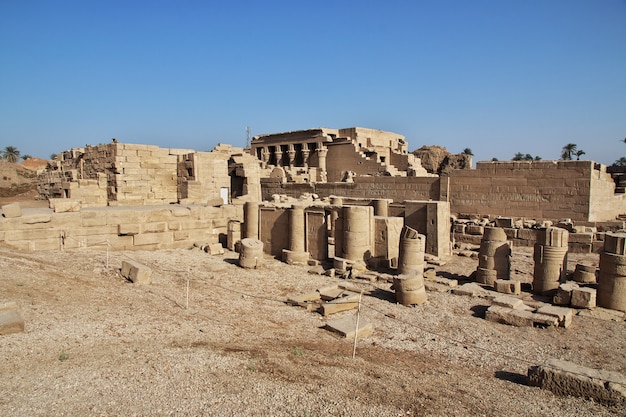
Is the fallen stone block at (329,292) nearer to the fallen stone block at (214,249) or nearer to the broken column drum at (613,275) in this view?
the fallen stone block at (214,249)

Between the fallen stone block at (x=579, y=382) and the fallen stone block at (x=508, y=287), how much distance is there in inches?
183

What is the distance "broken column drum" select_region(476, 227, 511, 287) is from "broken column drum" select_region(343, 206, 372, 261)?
11.3ft

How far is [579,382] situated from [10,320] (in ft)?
24.5

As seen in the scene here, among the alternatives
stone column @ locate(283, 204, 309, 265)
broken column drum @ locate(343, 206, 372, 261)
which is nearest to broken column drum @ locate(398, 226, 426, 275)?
broken column drum @ locate(343, 206, 372, 261)

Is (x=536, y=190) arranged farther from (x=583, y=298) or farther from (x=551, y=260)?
(x=583, y=298)

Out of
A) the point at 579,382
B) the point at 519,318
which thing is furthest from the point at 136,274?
the point at 579,382

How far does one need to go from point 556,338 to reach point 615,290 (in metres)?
2.60

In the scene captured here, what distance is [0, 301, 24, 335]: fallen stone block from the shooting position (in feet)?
18.0

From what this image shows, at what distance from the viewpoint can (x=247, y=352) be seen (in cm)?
584

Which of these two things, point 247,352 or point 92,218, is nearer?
point 247,352

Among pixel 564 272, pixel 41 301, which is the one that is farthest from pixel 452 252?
pixel 41 301

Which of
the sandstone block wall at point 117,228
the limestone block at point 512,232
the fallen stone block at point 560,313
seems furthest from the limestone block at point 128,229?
the limestone block at point 512,232

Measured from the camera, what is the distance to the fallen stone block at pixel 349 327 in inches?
288

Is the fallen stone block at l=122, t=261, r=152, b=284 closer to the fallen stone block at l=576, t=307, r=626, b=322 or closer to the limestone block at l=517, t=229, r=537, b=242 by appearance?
the fallen stone block at l=576, t=307, r=626, b=322
